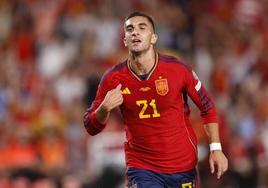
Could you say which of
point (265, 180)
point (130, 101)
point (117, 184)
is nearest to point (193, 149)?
point (130, 101)

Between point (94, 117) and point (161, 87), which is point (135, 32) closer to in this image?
point (161, 87)

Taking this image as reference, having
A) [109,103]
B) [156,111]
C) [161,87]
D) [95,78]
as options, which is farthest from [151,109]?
[95,78]

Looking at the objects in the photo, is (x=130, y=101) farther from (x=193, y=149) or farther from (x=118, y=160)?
(x=118, y=160)

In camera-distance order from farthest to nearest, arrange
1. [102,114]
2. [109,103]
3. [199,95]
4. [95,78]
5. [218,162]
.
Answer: [95,78], [199,95], [218,162], [102,114], [109,103]

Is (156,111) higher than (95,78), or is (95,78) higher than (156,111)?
(95,78)

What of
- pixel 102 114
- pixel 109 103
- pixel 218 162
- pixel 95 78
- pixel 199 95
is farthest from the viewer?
pixel 95 78

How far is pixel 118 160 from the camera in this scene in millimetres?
12711

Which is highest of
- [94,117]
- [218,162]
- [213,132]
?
[94,117]

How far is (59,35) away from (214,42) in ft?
9.37

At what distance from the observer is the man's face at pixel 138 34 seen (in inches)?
302

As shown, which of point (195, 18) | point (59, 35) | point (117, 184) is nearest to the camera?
point (117, 184)

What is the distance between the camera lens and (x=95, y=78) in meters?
14.2

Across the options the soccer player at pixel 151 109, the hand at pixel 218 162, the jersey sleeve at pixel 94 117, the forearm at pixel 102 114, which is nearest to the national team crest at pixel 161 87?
the soccer player at pixel 151 109

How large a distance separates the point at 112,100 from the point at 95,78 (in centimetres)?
691
